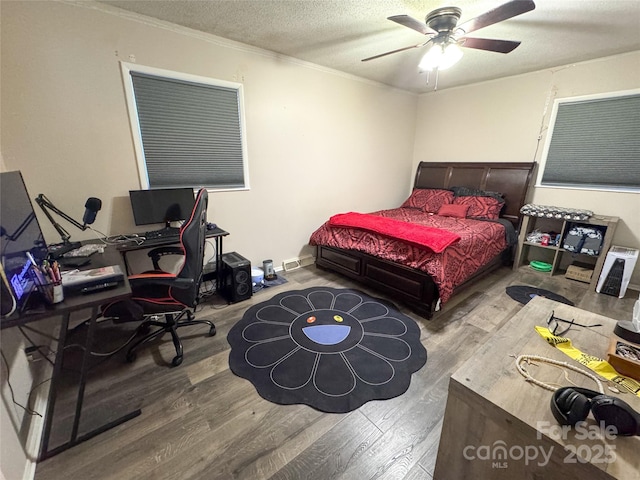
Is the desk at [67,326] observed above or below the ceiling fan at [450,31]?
below

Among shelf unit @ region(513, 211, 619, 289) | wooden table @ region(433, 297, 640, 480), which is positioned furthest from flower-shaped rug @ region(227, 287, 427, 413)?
shelf unit @ region(513, 211, 619, 289)

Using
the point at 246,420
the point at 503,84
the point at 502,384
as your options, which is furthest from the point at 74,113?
the point at 503,84

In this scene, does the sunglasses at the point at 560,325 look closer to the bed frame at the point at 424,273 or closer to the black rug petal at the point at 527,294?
the bed frame at the point at 424,273

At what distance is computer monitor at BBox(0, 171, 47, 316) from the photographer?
3.50ft

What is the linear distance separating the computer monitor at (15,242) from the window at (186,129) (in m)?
1.11

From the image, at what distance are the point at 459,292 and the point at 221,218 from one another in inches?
106

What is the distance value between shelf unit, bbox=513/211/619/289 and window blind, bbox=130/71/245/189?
3648 mm

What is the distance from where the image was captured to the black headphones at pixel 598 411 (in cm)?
78

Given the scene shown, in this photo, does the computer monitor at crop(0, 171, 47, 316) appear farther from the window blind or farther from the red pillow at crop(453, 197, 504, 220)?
the red pillow at crop(453, 197, 504, 220)

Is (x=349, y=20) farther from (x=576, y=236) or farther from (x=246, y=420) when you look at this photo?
(x=576, y=236)

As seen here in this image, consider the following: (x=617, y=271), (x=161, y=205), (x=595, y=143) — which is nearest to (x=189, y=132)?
(x=161, y=205)

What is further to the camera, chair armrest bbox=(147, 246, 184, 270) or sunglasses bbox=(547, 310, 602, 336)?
chair armrest bbox=(147, 246, 184, 270)

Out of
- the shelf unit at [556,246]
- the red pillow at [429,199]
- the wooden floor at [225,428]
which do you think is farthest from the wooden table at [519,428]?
the red pillow at [429,199]

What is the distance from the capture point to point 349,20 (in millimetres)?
2188
